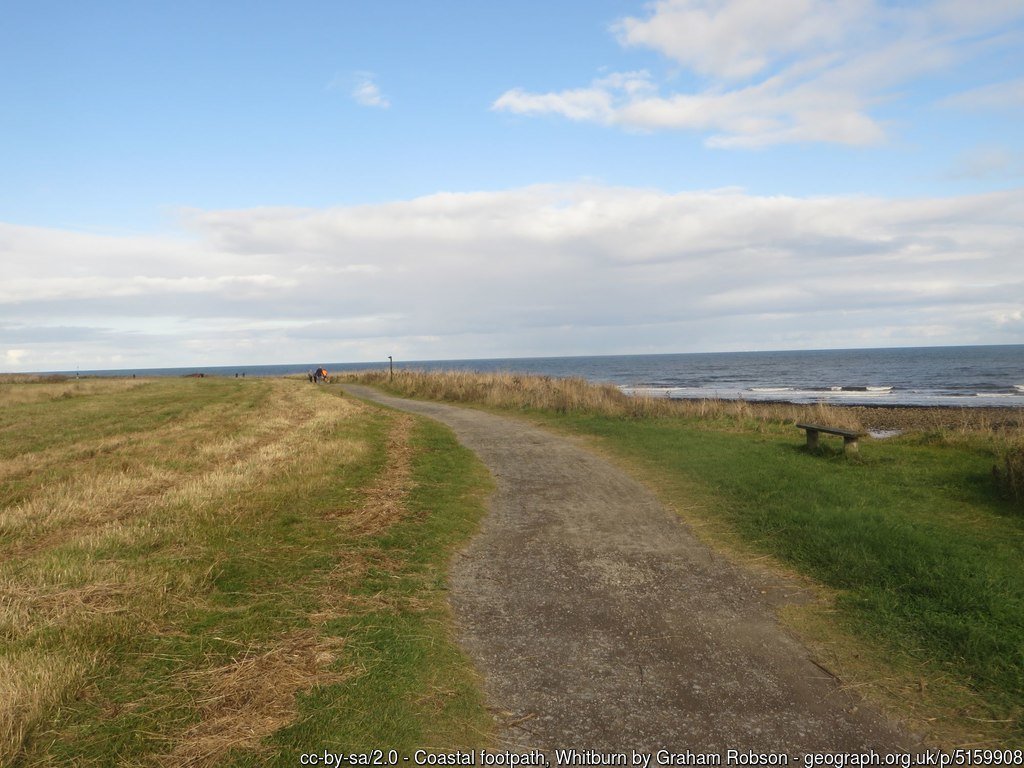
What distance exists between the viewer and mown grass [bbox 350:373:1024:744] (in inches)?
168

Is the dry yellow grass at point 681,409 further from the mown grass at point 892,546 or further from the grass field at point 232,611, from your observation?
the grass field at point 232,611

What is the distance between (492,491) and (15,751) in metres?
7.76

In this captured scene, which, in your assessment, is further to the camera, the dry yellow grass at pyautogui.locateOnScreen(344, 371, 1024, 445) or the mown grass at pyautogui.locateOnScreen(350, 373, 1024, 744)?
the dry yellow grass at pyautogui.locateOnScreen(344, 371, 1024, 445)

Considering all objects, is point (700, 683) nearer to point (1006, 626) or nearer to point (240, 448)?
point (1006, 626)

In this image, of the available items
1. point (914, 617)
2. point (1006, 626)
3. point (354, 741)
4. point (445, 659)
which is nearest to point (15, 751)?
point (354, 741)

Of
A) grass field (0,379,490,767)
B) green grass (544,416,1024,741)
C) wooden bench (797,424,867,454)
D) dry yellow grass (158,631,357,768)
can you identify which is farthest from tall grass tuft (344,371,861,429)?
dry yellow grass (158,631,357,768)

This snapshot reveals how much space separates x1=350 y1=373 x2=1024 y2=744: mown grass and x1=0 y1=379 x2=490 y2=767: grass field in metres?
3.40

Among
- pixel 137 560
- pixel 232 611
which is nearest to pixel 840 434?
pixel 232 611

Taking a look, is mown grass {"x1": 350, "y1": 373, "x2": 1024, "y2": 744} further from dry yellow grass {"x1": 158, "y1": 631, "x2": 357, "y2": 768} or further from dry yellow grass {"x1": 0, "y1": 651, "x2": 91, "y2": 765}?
dry yellow grass {"x1": 0, "y1": 651, "x2": 91, "y2": 765}

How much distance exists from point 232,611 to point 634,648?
12.2 ft

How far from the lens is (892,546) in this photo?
676 centimetres

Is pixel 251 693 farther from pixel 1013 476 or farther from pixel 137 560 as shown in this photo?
pixel 1013 476

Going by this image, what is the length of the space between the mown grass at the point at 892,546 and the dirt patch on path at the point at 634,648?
0.53 meters

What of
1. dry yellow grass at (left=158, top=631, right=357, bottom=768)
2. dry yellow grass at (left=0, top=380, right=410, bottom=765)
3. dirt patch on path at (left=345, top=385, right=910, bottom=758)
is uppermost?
dry yellow grass at (left=0, top=380, right=410, bottom=765)
